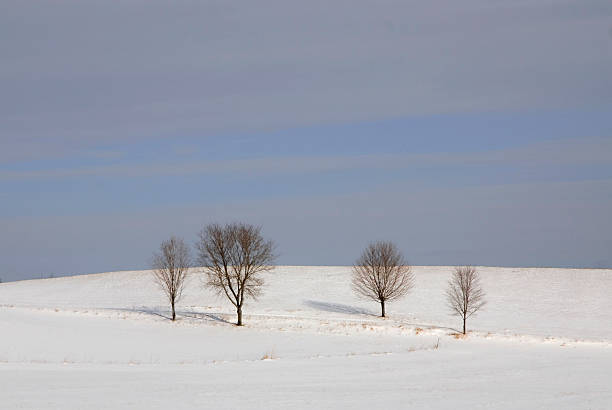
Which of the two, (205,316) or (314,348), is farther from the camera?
(205,316)

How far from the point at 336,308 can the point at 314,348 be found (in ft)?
89.2

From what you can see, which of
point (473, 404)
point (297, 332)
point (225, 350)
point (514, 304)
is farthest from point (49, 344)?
point (514, 304)

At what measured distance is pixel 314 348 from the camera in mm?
40906

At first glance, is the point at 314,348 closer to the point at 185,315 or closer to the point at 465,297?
the point at 465,297

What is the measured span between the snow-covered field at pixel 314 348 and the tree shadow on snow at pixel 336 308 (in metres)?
0.20

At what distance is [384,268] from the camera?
66188mm

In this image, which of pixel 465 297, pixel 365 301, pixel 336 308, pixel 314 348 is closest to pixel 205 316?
pixel 336 308

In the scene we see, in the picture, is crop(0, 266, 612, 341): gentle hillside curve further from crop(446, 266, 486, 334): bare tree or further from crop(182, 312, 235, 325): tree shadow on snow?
crop(446, 266, 486, 334): bare tree

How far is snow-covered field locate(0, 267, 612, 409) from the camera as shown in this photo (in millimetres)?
21891

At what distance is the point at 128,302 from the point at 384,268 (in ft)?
84.3

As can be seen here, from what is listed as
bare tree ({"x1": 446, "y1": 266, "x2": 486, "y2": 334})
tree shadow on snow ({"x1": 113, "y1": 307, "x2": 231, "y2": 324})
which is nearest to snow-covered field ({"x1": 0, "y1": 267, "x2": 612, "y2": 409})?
tree shadow on snow ({"x1": 113, "y1": 307, "x2": 231, "y2": 324})

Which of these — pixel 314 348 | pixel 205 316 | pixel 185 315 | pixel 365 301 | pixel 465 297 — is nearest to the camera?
pixel 314 348

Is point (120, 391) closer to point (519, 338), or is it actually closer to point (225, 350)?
point (225, 350)

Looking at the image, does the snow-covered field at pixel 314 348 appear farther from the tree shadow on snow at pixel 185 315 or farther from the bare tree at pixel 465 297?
the bare tree at pixel 465 297
